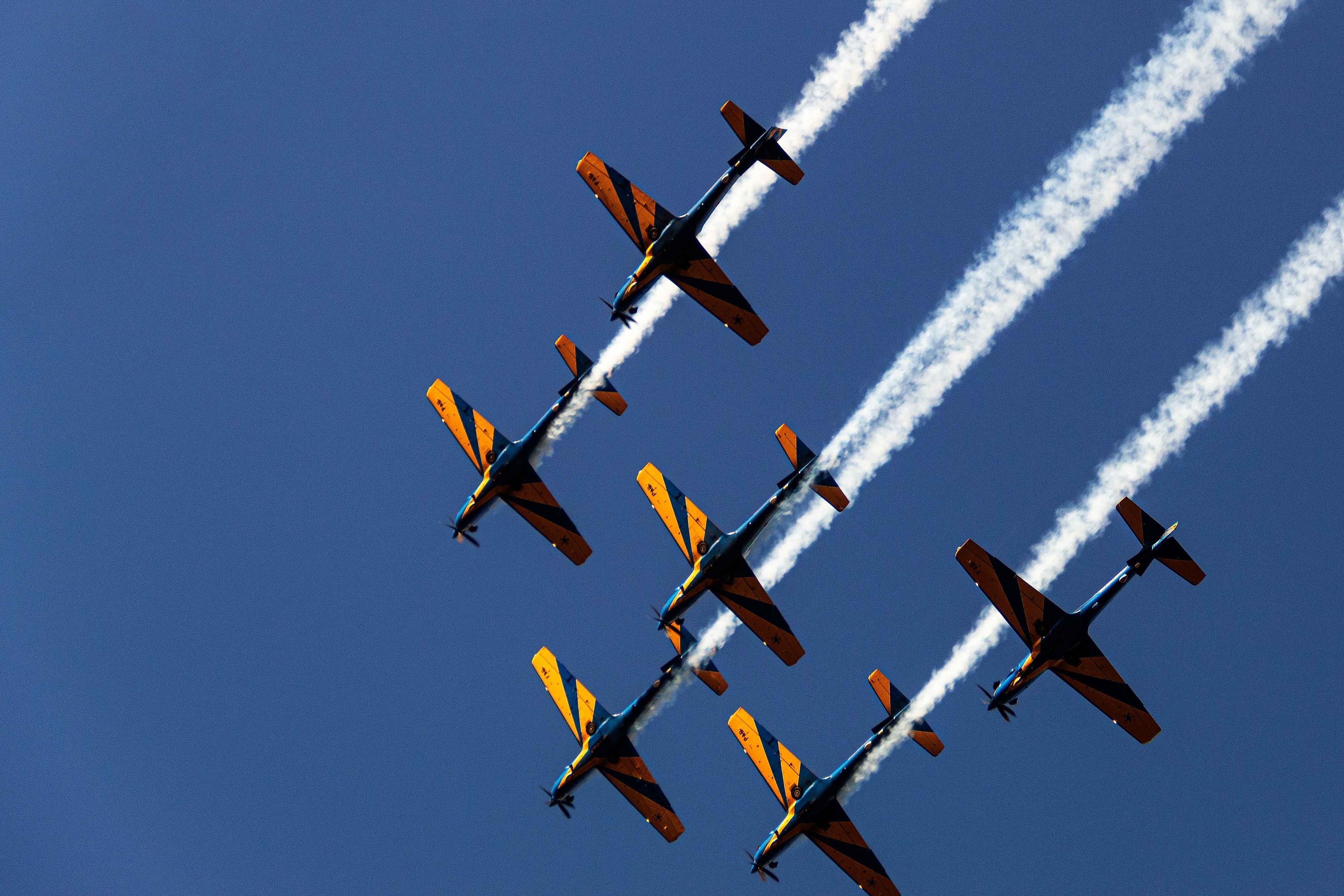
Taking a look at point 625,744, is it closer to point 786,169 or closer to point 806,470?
point 806,470

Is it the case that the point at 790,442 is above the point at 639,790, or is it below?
above

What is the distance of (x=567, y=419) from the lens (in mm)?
36250

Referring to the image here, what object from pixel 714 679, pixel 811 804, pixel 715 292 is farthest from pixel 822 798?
pixel 715 292

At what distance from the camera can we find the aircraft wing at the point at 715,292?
118 ft

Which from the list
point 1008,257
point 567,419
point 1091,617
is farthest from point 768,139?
point 1091,617

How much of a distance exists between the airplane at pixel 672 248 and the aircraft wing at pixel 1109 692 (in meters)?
13.0

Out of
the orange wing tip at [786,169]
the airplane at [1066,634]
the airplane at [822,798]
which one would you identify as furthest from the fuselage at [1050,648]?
the orange wing tip at [786,169]

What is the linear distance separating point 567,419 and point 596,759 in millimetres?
10072

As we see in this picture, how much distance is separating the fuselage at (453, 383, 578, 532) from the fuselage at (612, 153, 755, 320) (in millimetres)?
3688

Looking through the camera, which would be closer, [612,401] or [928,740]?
[928,740]

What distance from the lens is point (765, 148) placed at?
112 ft

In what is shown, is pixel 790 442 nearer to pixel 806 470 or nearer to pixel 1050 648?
pixel 806 470

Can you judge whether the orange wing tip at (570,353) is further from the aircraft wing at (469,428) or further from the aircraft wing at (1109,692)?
the aircraft wing at (1109,692)

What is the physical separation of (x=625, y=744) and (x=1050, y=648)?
40.8ft
